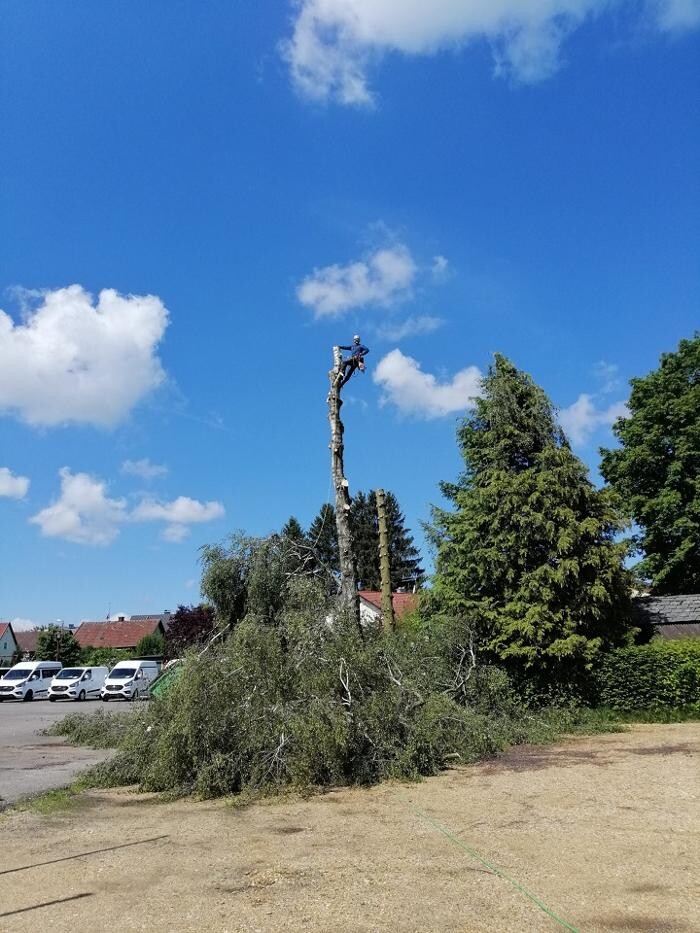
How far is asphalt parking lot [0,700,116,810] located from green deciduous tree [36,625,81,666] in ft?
109

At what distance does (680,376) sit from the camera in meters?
28.2

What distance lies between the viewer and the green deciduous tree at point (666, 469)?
2652cm

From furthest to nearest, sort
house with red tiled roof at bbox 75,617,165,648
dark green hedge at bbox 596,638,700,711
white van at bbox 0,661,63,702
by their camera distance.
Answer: house with red tiled roof at bbox 75,617,165,648
white van at bbox 0,661,63,702
dark green hedge at bbox 596,638,700,711

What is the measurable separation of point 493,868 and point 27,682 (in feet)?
108

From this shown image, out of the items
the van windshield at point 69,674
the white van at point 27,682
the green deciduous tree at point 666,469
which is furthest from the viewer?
the white van at point 27,682

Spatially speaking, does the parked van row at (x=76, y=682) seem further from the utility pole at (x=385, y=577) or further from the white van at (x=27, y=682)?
the utility pole at (x=385, y=577)

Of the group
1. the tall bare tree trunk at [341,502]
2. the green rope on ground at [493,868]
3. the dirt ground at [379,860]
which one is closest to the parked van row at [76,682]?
the tall bare tree trunk at [341,502]

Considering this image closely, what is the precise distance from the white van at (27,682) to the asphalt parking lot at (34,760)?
13025 millimetres

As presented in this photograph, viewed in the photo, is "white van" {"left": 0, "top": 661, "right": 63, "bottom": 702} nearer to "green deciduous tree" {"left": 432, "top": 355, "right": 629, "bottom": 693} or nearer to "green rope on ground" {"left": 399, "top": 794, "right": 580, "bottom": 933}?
"green deciduous tree" {"left": 432, "top": 355, "right": 629, "bottom": 693}

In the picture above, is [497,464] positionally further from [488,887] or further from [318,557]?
[488,887]

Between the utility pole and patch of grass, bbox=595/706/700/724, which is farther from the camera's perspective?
patch of grass, bbox=595/706/700/724

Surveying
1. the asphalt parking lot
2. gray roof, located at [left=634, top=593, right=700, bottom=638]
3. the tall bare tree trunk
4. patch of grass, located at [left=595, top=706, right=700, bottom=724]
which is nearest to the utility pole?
the tall bare tree trunk

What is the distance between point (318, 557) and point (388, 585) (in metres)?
3.48

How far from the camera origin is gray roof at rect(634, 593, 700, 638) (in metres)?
20.1
